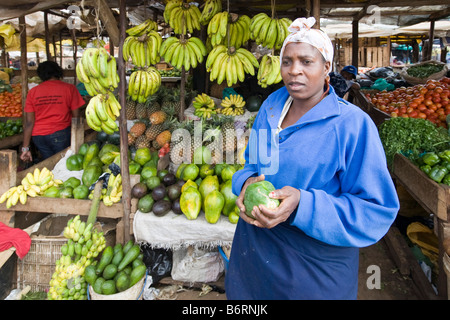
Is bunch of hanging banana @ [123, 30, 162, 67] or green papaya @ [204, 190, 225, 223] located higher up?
bunch of hanging banana @ [123, 30, 162, 67]

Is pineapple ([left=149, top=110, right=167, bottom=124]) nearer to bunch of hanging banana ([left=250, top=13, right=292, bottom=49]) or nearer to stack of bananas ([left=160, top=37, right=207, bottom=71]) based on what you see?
stack of bananas ([left=160, top=37, right=207, bottom=71])

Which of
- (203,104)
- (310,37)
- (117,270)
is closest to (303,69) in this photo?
(310,37)

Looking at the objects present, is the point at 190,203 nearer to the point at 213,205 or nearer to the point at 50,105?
the point at 213,205

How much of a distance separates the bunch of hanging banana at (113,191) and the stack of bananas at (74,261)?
286 millimetres

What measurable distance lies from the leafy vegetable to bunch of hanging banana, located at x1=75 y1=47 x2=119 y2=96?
2812 millimetres

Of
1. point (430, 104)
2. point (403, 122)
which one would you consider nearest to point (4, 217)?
point (403, 122)

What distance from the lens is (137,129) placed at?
3693 mm

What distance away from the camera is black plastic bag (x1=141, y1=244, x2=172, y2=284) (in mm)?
3102

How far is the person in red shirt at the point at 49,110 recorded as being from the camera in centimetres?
403

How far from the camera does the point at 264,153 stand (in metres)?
1.41

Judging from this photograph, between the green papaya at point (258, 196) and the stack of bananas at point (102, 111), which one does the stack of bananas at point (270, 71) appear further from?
the green papaya at point (258, 196)

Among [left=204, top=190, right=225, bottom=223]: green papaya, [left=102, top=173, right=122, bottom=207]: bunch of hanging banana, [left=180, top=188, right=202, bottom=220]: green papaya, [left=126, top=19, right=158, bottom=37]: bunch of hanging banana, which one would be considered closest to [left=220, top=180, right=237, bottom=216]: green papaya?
[left=204, top=190, right=225, bottom=223]: green papaya

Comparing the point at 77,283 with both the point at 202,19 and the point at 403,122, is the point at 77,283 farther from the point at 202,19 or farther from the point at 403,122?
the point at 403,122

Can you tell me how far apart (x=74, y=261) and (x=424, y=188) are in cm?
292
